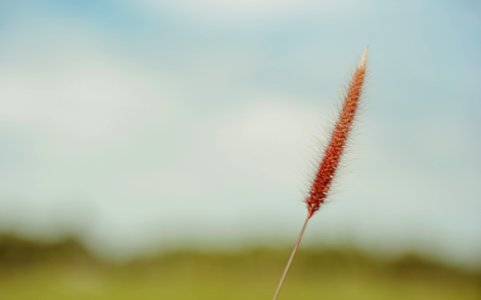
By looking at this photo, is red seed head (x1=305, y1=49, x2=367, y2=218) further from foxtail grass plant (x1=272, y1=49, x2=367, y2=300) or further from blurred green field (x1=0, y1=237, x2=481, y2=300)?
blurred green field (x1=0, y1=237, x2=481, y2=300)

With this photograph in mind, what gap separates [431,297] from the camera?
75.5 ft

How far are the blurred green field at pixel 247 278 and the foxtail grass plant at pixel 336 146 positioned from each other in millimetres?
18673

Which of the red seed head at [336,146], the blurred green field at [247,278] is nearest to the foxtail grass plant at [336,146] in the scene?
the red seed head at [336,146]

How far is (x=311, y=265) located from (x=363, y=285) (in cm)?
162

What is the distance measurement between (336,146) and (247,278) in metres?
19.6

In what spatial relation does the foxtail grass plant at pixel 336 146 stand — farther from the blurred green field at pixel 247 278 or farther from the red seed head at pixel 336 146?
the blurred green field at pixel 247 278

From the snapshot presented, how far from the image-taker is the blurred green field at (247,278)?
22422 millimetres

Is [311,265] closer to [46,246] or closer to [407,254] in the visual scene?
[407,254]

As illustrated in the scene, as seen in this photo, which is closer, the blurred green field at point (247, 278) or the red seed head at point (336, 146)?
the red seed head at point (336, 146)

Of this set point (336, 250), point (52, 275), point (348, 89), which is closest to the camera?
point (348, 89)

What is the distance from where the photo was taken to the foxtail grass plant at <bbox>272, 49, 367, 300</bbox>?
3.52 m

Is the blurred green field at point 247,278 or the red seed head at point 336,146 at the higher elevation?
the blurred green field at point 247,278

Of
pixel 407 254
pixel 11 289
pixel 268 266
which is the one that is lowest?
pixel 11 289

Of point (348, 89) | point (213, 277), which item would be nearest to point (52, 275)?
point (213, 277)
